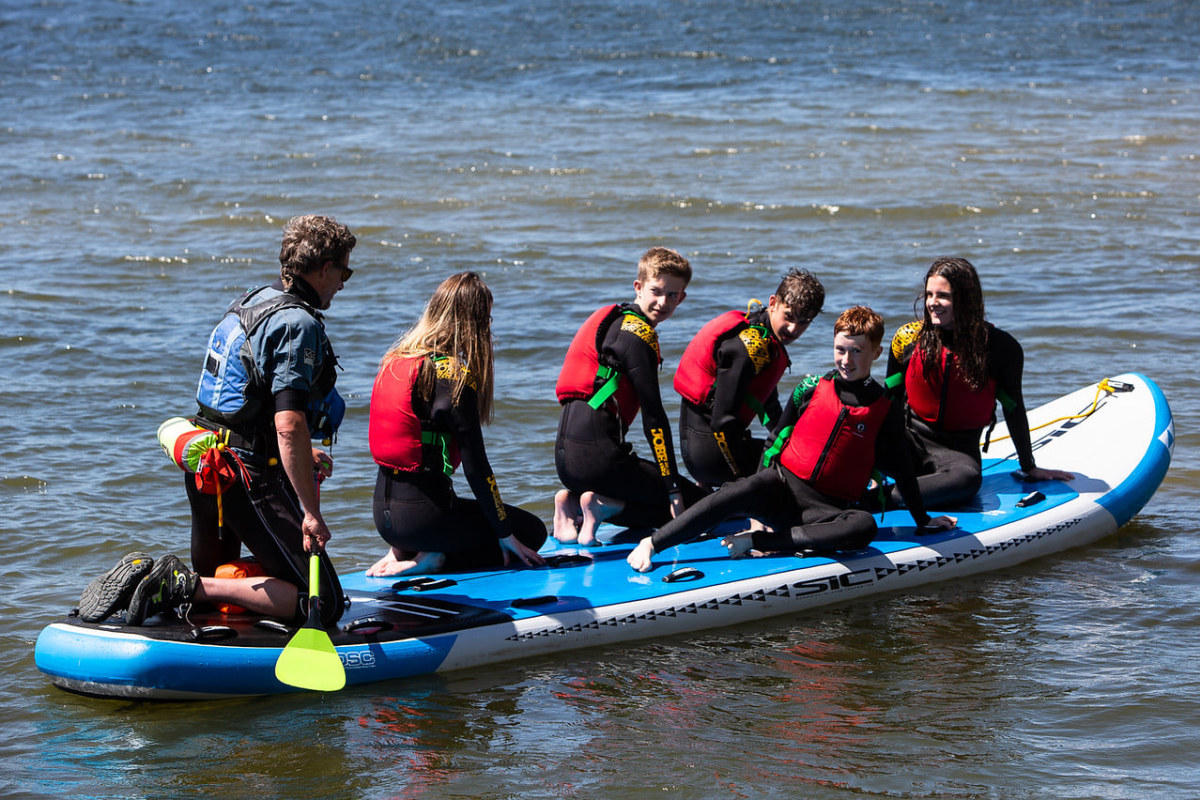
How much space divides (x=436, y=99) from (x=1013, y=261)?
1155cm

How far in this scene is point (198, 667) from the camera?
185 inches

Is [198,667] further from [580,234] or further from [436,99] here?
[436,99]

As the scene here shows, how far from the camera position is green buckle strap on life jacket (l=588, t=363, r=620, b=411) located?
5785 mm

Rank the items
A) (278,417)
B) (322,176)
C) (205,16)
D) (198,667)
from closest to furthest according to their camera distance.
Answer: (278,417)
(198,667)
(322,176)
(205,16)

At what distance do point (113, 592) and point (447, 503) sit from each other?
1.37 metres

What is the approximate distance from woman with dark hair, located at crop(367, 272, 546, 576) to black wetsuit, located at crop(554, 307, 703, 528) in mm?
526

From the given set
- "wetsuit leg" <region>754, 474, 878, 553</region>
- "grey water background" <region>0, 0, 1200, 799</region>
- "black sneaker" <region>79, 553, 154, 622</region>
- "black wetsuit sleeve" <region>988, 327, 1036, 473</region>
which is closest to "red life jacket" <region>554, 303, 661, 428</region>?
"wetsuit leg" <region>754, 474, 878, 553</region>

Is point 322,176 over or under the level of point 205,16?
under

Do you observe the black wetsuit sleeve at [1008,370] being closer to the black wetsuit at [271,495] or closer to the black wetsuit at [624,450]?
the black wetsuit at [624,450]

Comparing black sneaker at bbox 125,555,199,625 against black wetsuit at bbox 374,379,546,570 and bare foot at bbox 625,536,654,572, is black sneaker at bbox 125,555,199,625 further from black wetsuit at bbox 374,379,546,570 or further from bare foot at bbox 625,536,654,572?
bare foot at bbox 625,536,654,572

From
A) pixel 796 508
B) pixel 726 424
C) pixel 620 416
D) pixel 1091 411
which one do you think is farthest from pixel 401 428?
pixel 1091 411

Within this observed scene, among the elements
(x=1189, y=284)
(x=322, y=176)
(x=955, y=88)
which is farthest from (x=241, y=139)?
(x=1189, y=284)

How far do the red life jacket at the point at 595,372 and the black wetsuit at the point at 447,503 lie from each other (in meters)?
0.66

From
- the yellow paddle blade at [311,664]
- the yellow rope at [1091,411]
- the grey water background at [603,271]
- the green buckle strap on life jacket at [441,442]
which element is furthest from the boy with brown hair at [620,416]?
the yellow rope at [1091,411]
